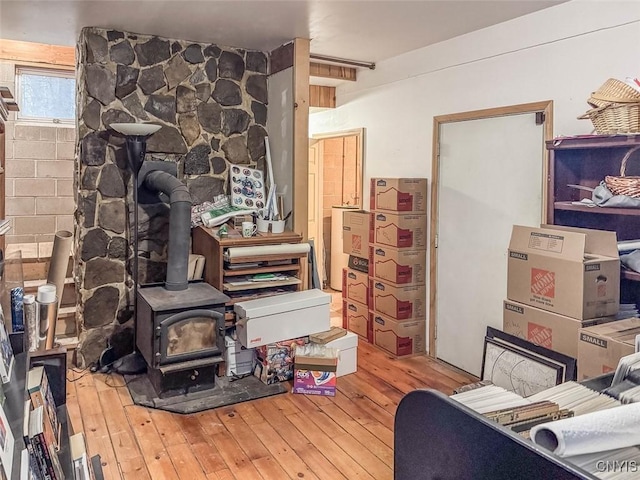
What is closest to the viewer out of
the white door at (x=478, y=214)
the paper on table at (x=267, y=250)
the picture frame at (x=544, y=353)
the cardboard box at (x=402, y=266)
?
the picture frame at (x=544, y=353)

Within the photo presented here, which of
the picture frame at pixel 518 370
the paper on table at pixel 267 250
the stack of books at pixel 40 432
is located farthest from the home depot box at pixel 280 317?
the stack of books at pixel 40 432

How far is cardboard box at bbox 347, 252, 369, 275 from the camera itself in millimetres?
4455

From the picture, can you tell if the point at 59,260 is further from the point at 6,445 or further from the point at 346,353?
the point at 6,445

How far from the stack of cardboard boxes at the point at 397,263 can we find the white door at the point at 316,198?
6.79 ft

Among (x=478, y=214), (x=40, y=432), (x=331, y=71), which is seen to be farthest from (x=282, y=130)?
(x=40, y=432)

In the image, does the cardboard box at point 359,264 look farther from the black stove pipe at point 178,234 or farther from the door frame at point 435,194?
the black stove pipe at point 178,234

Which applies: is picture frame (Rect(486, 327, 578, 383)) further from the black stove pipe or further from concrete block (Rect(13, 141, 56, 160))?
concrete block (Rect(13, 141, 56, 160))

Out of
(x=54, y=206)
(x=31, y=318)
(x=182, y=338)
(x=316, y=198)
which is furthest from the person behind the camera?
(x=316, y=198)

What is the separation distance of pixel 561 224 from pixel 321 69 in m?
2.62

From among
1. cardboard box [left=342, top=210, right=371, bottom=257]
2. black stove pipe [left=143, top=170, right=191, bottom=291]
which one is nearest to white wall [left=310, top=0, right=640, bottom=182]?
cardboard box [left=342, top=210, right=371, bottom=257]

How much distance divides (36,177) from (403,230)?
11.9ft

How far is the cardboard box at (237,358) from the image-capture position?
3.59m

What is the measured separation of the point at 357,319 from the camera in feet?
15.2

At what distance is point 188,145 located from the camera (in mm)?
4000
